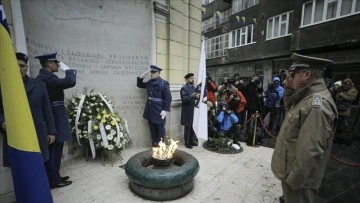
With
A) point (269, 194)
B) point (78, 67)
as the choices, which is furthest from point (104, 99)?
point (269, 194)

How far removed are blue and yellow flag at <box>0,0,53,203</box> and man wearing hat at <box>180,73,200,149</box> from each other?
3961mm

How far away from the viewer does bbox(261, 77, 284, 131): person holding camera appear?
7282 mm

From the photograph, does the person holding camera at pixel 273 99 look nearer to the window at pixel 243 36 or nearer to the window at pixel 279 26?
the window at pixel 279 26

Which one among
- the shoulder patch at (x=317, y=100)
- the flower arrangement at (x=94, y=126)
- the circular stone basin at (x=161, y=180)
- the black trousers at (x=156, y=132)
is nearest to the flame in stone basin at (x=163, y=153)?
the circular stone basin at (x=161, y=180)

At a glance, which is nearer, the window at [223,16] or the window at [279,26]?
the window at [279,26]

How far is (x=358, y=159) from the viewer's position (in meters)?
4.95

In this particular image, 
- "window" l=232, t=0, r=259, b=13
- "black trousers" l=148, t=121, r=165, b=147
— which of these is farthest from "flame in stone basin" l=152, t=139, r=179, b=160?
"window" l=232, t=0, r=259, b=13

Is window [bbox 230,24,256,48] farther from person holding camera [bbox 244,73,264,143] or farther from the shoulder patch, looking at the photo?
the shoulder patch

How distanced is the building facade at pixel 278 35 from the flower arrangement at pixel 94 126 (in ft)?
16.4

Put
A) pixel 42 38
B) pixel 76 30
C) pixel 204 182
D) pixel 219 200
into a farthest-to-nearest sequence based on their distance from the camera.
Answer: pixel 76 30 → pixel 42 38 → pixel 204 182 → pixel 219 200

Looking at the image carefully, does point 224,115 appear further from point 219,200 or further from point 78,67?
point 78,67

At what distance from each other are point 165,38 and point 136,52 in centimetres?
91

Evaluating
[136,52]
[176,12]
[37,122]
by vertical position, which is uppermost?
[176,12]

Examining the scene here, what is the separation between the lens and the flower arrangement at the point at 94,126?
4.03 meters
